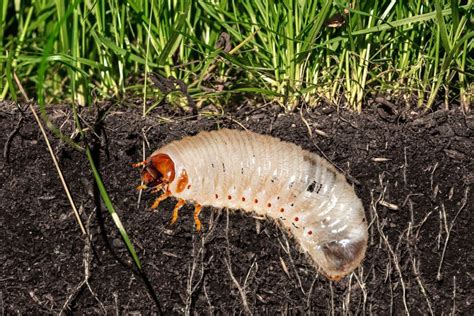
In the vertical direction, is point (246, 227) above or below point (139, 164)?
below

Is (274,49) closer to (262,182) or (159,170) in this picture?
(262,182)

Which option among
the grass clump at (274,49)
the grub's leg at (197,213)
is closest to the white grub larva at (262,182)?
the grub's leg at (197,213)

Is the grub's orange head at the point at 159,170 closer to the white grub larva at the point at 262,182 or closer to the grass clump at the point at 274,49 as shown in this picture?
the white grub larva at the point at 262,182

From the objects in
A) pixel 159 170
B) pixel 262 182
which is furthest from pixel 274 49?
pixel 159 170

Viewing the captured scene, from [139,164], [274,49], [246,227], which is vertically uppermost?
[274,49]

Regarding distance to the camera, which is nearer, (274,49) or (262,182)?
(262,182)

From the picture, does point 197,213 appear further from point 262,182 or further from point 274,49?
point 274,49
